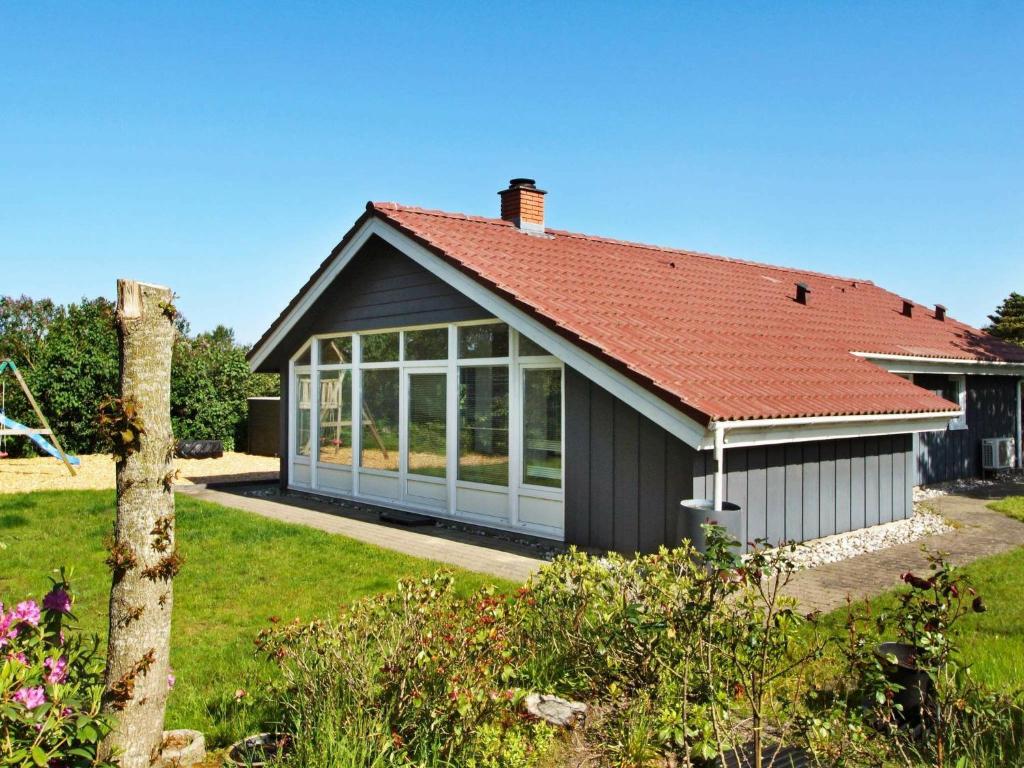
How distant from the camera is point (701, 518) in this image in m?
7.78

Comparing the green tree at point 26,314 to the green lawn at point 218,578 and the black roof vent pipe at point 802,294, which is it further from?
the black roof vent pipe at point 802,294

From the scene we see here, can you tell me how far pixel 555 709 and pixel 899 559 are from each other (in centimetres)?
660

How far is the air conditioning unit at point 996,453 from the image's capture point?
16.7 meters

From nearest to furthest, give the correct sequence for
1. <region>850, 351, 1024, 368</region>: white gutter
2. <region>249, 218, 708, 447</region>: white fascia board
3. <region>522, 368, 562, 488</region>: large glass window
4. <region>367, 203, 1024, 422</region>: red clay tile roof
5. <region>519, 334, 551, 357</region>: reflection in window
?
<region>249, 218, 708, 447</region>: white fascia board, <region>367, 203, 1024, 422</region>: red clay tile roof, <region>522, 368, 562, 488</region>: large glass window, <region>519, 334, 551, 357</region>: reflection in window, <region>850, 351, 1024, 368</region>: white gutter

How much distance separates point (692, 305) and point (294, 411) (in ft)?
26.4

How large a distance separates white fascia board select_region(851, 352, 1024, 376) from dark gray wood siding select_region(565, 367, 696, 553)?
6.29 m

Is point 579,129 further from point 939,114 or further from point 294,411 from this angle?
point 294,411

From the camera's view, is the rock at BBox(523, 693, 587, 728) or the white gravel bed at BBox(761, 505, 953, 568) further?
the white gravel bed at BBox(761, 505, 953, 568)

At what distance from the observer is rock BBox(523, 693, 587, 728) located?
3.95 metres

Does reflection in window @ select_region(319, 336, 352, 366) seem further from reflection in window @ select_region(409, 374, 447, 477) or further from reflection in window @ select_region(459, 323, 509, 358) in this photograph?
reflection in window @ select_region(459, 323, 509, 358)

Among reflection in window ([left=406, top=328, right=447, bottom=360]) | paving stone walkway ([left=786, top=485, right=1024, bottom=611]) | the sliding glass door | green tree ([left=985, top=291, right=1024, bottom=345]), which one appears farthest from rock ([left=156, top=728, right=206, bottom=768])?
green tree ([left=985, top=291, right=1024, bottom=345])

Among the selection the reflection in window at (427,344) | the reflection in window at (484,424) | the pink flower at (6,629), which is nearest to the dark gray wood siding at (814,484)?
the reflection in window at (484,424)

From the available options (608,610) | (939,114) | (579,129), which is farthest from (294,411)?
(939,114)

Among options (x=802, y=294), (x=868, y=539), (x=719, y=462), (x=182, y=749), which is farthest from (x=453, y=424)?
(x=802, y=294)
